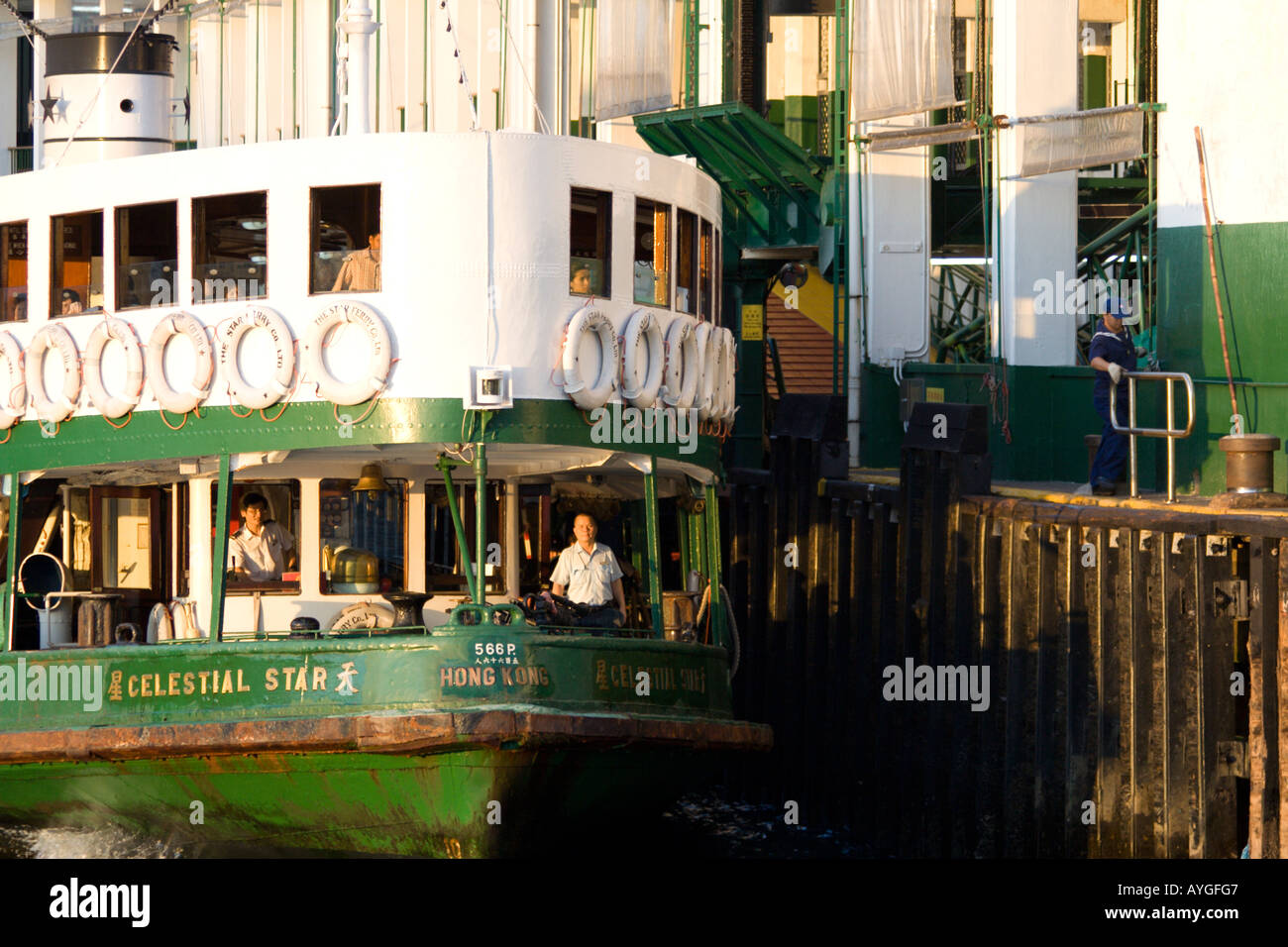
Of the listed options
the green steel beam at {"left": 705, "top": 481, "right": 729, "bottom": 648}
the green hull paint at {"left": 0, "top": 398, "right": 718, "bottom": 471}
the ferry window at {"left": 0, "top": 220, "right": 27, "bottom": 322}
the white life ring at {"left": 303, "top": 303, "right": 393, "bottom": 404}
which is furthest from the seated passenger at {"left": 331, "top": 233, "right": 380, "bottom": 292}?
the green steel beam at {"left": 705, "top": 481, "right": 729, "bottom": 648}

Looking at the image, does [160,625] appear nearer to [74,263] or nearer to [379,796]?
[379,796]

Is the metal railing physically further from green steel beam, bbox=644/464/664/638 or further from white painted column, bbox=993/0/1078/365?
white painted column, bbox=993/0/1078/365

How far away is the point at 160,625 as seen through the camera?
15648mm

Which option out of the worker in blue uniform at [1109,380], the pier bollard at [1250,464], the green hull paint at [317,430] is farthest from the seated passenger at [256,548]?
the pier bollard at [1250,464]

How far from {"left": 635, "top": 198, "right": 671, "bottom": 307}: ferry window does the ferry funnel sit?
5478mm

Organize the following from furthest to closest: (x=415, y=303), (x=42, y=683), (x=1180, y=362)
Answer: (x=1180, y=362) < (x=42, y=683) < (x=415, y=303)

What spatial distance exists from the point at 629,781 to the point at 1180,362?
795 cm

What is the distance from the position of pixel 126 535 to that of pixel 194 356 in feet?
8.88

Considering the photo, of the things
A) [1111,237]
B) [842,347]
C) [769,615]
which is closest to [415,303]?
[769,615]

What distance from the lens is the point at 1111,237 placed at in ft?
80.9

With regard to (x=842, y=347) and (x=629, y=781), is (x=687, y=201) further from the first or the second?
(x=842, y=347)

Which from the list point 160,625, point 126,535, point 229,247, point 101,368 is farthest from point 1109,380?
point 126,535

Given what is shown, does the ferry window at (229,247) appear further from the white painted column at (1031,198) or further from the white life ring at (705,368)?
the white painted column at (1031,198)

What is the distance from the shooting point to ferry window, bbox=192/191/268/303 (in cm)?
1448
